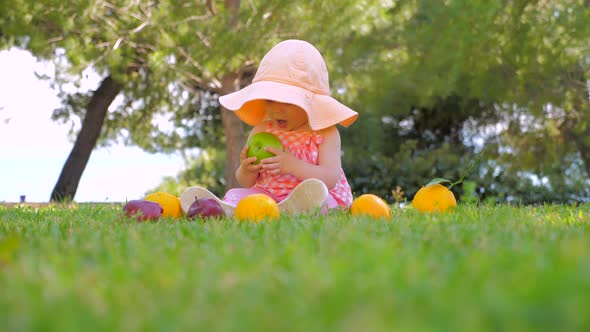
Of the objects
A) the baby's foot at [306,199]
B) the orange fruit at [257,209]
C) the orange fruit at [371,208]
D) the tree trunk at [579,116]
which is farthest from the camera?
the tree trunk at [579,116]

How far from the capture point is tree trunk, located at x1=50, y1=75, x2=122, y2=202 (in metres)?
10.7

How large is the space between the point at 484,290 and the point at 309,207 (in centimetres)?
253

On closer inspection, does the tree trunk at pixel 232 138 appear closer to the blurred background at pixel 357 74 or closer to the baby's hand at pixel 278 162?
the blurred background at pixel 357 74

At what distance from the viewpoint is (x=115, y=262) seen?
1787 millimetres

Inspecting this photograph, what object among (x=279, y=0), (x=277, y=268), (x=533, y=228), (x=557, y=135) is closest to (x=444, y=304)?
(x=277, y=268)

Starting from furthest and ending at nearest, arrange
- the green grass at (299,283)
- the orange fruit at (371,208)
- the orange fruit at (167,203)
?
the orange fruit at (167,203)
the orange fruit at (371,208)
the green grass at (299,283)

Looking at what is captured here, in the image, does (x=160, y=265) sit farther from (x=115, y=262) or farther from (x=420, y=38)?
(x=420, y=38)

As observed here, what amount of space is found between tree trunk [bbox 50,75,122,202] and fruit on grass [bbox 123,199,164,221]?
7.68 metres

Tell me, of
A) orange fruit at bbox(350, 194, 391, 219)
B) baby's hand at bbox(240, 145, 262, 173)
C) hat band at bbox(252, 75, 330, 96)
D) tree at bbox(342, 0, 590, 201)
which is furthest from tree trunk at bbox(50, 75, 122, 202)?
orange fruit at bbox(350, 194, 391, 219)

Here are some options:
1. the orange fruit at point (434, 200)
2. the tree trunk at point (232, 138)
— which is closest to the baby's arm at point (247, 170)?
the orange fruit at point (434, 200)

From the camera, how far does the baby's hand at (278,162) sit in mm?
3896

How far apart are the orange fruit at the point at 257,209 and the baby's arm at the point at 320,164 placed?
54cm

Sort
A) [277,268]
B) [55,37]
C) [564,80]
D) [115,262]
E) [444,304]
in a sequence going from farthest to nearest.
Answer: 1. [564,80]
2. [55,37]
3. [115,262]
4. [277,268]
5. [444,304]

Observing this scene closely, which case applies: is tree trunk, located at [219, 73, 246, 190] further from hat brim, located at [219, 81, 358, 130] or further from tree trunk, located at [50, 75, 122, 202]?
hat brim, located at [219, 81, 358, 130]
